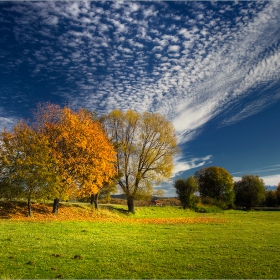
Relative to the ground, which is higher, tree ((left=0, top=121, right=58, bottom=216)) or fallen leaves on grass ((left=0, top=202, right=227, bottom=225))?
tree ((left=0, top=121, right=58, bottom=216))

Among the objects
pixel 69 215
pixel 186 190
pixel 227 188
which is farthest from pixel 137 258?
pixel 227 188

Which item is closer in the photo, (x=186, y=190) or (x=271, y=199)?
(x=186, y=190)

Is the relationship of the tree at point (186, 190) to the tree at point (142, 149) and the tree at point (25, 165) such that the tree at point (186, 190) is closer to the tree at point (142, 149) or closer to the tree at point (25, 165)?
the tree at point (142, 149)

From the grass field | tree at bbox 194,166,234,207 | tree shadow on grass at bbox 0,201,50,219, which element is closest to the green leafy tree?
tree at bbox 194,166,234,207

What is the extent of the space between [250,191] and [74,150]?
72400mm

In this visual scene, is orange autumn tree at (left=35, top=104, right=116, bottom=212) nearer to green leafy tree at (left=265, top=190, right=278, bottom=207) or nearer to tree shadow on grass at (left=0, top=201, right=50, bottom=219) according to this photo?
tree shadow on grass at (left=0, top=201, right=50, bottom=219)

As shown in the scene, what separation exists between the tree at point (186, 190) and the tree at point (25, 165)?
38391mm

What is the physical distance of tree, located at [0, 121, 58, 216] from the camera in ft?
88.5

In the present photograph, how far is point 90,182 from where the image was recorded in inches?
1289

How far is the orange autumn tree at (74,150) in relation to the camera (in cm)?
3170

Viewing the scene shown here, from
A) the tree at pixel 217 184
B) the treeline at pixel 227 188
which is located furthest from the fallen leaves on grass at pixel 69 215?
the tree at pixel 217 184

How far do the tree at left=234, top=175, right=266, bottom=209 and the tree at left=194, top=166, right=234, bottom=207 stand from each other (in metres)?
10.4

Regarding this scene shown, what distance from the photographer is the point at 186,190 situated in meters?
61.8

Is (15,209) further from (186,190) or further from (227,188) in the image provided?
(227,188)
